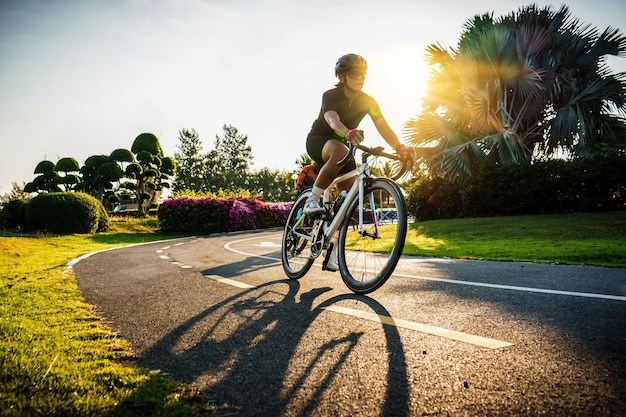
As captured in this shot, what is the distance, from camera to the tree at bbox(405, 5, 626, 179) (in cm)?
1716

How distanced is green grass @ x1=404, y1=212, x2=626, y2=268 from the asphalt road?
2.86 meters

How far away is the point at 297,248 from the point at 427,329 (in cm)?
279

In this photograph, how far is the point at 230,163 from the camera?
254ft

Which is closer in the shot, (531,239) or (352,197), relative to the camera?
(352,197)

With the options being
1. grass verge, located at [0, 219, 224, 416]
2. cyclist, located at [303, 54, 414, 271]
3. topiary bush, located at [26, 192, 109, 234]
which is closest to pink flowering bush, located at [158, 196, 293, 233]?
topiary bush, located at [26, 192, 109, 234]

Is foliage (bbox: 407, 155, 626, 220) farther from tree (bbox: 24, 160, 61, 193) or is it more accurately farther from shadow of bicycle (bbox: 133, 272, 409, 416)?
tree (bbox: 24, 160, 61, 193)

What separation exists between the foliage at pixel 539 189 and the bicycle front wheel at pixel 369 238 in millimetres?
14433

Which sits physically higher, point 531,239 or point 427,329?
point 531,239

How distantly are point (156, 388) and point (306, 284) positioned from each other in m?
2.77

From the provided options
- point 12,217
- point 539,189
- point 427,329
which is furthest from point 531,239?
point 12,217

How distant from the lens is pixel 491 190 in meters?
16.7

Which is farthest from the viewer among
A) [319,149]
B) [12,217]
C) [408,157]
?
[12,217]

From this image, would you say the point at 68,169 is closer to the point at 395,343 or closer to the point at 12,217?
the point at 12,217

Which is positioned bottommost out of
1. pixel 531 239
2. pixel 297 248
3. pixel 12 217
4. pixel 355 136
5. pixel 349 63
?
pixel 531 239
